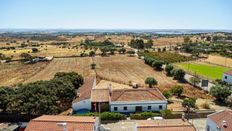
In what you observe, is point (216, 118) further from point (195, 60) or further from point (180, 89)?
point (195, 60)

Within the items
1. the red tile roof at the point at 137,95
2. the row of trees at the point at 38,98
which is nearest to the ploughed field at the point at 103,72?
the red tile roof at the point at 137,95

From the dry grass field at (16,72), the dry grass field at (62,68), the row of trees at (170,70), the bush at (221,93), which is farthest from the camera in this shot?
the dry grass field at (62,68)

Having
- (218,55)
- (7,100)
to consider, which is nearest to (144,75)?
(7,100)

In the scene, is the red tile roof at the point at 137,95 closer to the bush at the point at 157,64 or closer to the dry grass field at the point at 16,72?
the dry grass field at the point at 16,72

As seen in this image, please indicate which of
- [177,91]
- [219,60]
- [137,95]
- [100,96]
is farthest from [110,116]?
[219,60]

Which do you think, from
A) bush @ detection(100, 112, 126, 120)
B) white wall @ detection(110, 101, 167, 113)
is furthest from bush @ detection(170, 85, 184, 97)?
bush @ detection(100, 112, 126, 120)

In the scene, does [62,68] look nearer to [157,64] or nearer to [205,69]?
[157,64]
